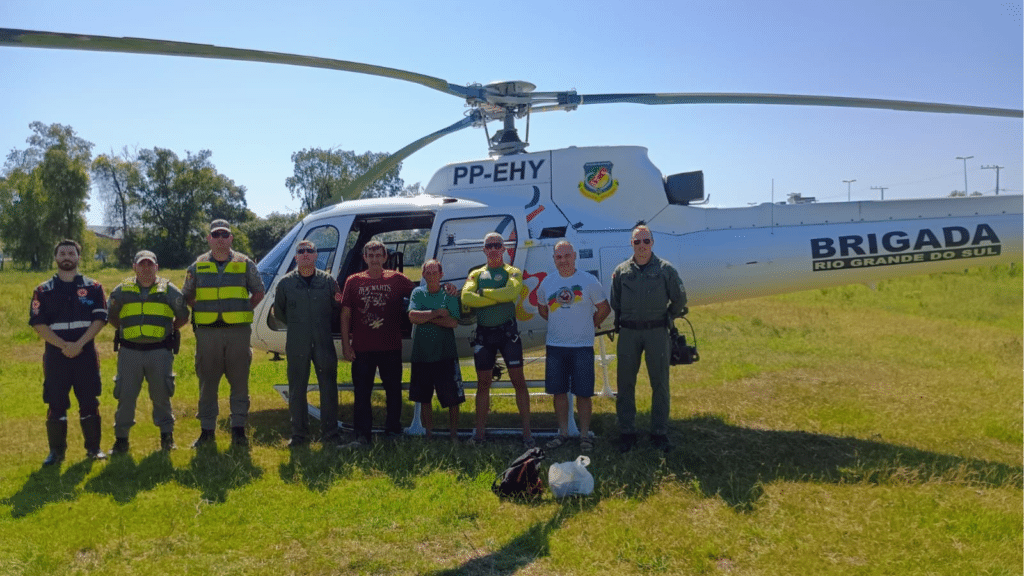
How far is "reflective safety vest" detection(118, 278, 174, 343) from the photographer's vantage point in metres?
5.78

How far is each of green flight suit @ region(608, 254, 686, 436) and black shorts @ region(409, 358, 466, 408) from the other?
1.46 meters

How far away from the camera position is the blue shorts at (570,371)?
5.82 metres

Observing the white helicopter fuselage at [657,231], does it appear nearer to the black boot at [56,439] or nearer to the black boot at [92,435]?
the black boot at [92,435]

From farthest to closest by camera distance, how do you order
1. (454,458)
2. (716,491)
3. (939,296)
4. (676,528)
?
(939,296) → (454,458) → (716,491) → (676,528)

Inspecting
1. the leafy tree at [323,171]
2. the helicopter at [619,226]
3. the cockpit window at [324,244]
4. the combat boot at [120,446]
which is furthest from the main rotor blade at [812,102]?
the leafy tree at [323,171]

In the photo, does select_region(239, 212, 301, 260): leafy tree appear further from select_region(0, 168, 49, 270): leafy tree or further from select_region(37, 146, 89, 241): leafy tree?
select_region(0, 168, 49, 270): leafy tree

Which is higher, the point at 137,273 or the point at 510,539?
the point at 137,273

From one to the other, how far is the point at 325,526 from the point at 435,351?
6.34ft

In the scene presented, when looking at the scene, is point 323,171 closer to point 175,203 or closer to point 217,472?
point 175,203

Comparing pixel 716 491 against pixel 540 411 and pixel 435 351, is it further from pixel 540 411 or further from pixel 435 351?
pixel 540 411

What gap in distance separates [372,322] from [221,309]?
129 centimetres

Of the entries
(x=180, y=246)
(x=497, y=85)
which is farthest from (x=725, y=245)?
(x=180, y=246)

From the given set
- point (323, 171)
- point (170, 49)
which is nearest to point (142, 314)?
point (170, 49)

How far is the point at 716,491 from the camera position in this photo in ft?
16.4
